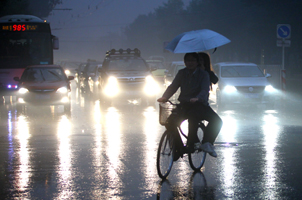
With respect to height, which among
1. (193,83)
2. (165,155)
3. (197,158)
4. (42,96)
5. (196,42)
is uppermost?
(196,42)

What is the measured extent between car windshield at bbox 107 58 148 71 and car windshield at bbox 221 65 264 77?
10.5 feet

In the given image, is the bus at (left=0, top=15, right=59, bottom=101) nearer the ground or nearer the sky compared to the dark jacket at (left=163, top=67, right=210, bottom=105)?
nearer the sky

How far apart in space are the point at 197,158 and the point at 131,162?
1.17 m

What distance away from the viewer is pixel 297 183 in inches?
240

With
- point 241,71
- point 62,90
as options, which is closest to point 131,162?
point 62,90

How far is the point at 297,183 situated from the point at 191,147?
4.79 feet

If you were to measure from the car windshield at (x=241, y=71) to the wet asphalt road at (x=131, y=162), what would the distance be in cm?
505

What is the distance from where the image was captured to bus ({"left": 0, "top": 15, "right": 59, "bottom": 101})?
840 inches

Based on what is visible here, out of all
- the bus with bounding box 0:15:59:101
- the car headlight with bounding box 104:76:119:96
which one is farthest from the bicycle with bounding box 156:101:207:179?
the bus with bounding box 0:15:59:101

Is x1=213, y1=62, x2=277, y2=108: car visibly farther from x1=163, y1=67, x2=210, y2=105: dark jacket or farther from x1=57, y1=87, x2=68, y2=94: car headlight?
x1=163, y1=67, x2=210, y2=105: dark jacket

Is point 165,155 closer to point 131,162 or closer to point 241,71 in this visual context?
point 131,162

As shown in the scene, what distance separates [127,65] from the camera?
62.8 feet

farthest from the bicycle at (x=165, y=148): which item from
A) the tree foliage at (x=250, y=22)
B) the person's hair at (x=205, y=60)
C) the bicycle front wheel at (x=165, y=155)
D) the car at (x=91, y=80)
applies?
the tree foliage at (x=250, y=22)

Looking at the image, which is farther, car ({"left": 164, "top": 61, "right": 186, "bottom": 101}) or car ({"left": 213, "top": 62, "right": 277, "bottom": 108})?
car ({"left": 164, "top": 61, "right": 186, "bottom": 101})
